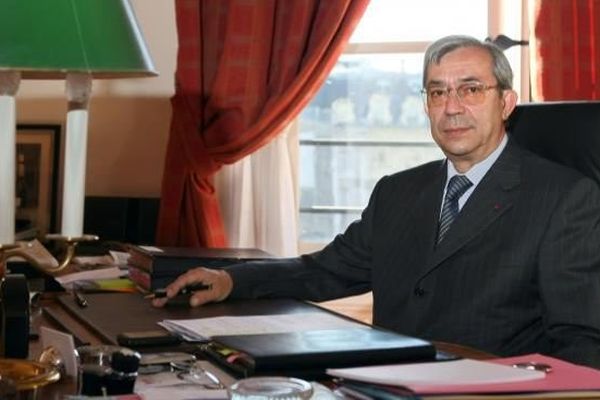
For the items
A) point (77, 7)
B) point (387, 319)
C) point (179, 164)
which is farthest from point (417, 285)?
point (179, 164)

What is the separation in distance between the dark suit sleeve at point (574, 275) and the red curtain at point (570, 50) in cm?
146

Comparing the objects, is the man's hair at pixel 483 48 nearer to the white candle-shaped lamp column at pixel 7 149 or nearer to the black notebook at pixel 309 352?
the black notebook at pixel 309 352

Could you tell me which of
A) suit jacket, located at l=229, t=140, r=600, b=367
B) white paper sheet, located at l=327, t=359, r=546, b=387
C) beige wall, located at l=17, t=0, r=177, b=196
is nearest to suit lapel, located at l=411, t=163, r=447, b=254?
suit jacket, located at l=229, t=140, r=600, b=367

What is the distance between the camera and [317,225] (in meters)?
3.63

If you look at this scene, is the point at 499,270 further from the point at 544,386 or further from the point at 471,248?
the point at 544,386

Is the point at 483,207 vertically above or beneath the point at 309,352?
above

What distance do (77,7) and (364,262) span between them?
3.73 ft

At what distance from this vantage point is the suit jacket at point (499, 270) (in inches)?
66.5

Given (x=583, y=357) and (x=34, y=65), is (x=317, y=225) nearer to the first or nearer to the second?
(x=583, y=357)

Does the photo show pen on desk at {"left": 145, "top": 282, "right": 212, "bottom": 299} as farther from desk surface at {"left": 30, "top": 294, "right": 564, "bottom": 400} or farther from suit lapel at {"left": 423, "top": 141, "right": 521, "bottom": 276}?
suit lapel at {"left": 423, "top": 141, "right": 521, "bottom": 276}

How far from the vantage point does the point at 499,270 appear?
5.78ft

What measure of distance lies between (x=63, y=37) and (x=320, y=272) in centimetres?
108

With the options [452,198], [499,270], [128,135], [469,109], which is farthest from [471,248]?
[128,135]

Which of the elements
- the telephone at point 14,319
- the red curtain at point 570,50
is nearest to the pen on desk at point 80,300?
the telephone at point 14,319
